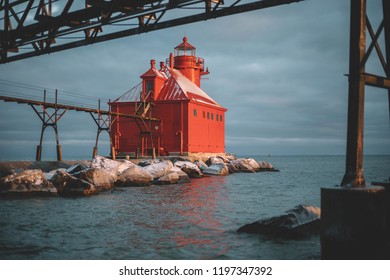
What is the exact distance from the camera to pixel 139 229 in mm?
8680

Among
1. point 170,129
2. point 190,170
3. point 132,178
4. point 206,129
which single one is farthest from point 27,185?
point 206,129

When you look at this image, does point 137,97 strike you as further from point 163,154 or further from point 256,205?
point 256,205

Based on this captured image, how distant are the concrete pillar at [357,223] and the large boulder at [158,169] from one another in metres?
14.8

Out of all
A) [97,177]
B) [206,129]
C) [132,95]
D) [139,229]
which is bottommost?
[139,229]

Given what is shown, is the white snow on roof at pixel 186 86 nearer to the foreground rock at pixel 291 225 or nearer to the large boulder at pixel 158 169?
the large boulder at pixel 158 169

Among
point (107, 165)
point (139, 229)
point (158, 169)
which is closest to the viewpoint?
point (139, 229)

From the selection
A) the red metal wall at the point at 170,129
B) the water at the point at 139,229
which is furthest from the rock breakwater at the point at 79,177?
the red metal wall at the point at 170,129

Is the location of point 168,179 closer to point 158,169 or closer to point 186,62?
point 158,169

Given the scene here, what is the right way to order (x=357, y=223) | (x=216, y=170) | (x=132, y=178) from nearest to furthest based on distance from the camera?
(x=357, y=223), (x=132, y=178), (x=216, y=170)

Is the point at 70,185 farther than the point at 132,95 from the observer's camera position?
No

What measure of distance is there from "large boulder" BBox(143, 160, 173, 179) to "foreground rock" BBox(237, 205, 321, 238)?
461 inches

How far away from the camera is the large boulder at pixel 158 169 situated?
1978cm

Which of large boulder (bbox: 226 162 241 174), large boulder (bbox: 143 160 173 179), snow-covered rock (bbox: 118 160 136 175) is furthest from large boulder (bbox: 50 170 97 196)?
large boulder (bbox: 226 162 241 174)

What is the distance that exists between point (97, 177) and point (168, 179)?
4.51 meters
